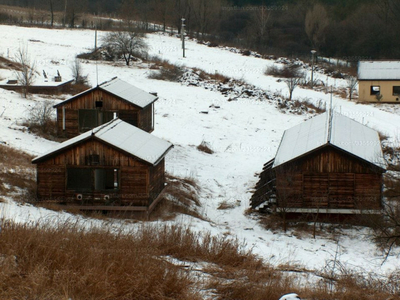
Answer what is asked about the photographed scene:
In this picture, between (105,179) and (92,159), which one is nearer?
(92,159)

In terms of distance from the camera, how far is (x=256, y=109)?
41.3 meters

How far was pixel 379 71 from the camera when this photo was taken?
4797cm

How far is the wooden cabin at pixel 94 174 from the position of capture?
748 inches

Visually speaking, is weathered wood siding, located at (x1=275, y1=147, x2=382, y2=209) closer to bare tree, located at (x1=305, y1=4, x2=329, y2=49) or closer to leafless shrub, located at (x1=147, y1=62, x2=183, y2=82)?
leafless shrub, located at (x1=147, y1=62, x2=183, y2=82)

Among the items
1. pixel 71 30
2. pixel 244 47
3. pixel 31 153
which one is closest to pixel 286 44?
pixel 244 47

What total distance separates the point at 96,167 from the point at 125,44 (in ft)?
111

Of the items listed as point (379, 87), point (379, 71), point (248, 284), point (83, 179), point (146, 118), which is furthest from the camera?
point (379, 71)

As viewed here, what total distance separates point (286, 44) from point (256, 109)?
35.4 m

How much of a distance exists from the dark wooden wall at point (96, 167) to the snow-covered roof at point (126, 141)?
0.73 ft

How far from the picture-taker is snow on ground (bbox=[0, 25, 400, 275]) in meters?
18.0

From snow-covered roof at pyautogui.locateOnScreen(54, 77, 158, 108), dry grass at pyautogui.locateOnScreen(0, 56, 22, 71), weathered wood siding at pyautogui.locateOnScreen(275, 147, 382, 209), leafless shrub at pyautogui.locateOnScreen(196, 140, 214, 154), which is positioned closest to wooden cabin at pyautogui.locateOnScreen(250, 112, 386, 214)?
weathered wood siding at pyautogui.locateOnScreen(275, 147, 382, 209)

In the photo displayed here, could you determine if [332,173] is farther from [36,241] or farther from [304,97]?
[304,97]

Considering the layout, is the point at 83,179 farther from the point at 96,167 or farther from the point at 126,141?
the point at 126,141

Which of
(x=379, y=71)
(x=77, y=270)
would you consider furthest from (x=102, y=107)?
(x=379, y=71)
